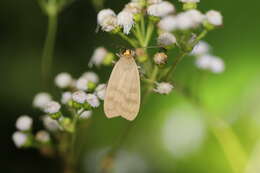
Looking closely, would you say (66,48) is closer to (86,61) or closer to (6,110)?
(86,61)

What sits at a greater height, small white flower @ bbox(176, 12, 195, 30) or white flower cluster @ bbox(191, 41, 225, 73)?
small white flower @ bbox(176, 12, 195, 30)

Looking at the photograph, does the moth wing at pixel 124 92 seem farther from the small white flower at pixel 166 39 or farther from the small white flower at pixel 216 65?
the small white flower at pixel 216 65

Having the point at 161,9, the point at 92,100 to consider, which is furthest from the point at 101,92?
the point at 161,9

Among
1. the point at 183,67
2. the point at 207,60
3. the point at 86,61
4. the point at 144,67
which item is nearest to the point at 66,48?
the point at 86,61

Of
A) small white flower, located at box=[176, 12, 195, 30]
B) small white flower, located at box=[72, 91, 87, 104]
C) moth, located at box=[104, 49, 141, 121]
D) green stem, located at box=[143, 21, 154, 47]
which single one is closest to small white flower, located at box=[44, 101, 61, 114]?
small white flower, located at box=[72, 91, 87, 104]

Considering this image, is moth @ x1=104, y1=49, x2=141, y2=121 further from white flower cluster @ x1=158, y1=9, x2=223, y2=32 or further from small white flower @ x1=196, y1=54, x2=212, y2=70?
small white flower @ x1=196, y1=54, x2=212, y2=70

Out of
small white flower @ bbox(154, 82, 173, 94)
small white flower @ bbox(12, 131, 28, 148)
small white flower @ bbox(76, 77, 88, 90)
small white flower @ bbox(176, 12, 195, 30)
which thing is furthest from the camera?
small white flower @ bbox(12, 131, 28, 148)

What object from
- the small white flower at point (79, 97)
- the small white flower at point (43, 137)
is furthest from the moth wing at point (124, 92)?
the small white flower at point (43, 137)
